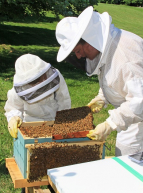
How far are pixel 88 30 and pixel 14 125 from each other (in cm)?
120

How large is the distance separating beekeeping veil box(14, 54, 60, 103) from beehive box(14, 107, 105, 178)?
0.28 meters

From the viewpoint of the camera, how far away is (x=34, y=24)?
22.7 m

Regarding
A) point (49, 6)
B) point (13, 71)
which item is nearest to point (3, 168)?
point (13, 71)

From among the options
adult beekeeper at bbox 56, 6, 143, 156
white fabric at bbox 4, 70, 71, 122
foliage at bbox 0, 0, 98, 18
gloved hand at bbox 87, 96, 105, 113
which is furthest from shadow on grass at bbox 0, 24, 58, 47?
adult beekeeper at bbox 56, 6, 143, 156

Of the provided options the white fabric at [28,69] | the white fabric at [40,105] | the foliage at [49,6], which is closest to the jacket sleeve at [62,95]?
the white fabric at [40,105]

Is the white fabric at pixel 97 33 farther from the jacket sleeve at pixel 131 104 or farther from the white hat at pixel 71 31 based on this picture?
the jacket sleeve at pixel 131 104

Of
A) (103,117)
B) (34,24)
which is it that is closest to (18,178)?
(103,117)

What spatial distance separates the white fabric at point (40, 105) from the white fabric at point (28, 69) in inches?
16.7

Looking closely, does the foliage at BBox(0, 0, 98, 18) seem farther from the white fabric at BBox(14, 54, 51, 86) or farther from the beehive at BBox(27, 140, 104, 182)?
the beehive at BBox(27, 140, 104, 182)

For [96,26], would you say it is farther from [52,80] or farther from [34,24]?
[34,24]

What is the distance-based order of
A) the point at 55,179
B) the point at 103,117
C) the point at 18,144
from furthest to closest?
the point at 103,117, the point at 18,144, the point at 55,179

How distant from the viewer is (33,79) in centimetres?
282

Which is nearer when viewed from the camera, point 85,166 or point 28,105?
point 85,166

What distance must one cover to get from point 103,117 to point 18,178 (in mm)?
3461
